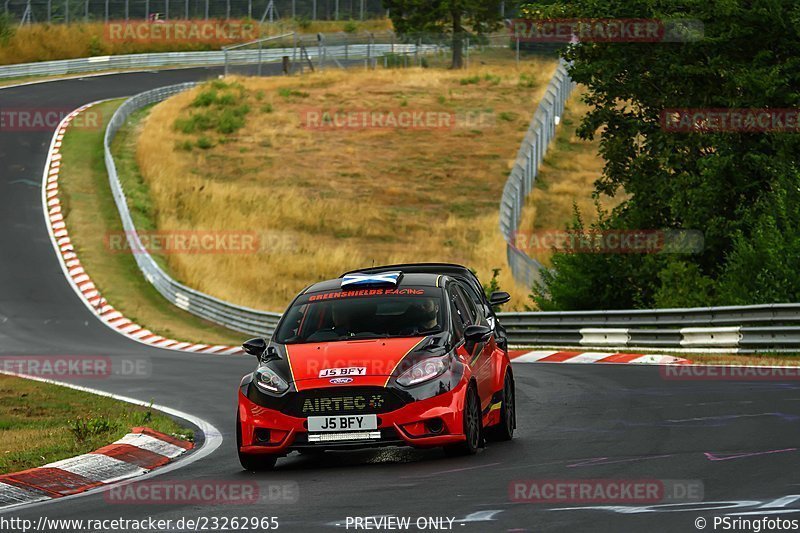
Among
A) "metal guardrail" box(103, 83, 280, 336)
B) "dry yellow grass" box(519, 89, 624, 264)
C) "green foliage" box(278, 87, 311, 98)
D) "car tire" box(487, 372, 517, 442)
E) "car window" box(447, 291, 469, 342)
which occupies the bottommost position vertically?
"metal guardrail" box(103, 83, 280, 336)

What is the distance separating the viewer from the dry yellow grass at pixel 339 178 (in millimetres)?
41719

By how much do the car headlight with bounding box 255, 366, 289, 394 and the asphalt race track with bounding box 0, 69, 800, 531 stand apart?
2.29 ft

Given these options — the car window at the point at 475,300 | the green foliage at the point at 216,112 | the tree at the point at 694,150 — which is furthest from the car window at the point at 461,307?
the green foliage at the point at 216,112

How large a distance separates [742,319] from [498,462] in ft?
36.2

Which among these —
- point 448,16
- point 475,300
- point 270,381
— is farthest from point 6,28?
point 270,381

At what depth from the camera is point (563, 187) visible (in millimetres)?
50469

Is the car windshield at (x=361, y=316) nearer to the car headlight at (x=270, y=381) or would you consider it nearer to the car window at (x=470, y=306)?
the car headlight at (x=270, y=381)

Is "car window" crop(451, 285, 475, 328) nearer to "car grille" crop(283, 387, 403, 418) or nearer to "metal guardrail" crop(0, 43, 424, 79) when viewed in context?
"car grille" crop(283, 387, 403, 418)

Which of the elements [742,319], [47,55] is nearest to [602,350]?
[742,319]

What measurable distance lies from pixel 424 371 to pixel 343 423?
31.3 inches

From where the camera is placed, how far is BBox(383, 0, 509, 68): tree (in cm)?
7412

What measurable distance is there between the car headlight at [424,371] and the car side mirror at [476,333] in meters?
0.63

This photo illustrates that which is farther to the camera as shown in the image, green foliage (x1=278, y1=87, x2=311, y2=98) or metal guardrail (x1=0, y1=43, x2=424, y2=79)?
metal guardrail (x1=0, y1=43, x2=424, y2=79)

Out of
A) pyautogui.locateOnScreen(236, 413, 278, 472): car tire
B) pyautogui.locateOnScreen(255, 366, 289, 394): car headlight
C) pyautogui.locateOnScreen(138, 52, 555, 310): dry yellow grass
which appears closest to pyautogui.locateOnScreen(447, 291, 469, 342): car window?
pyautogui.locateOnScreen(255, 366, 289, 394): car headlight
